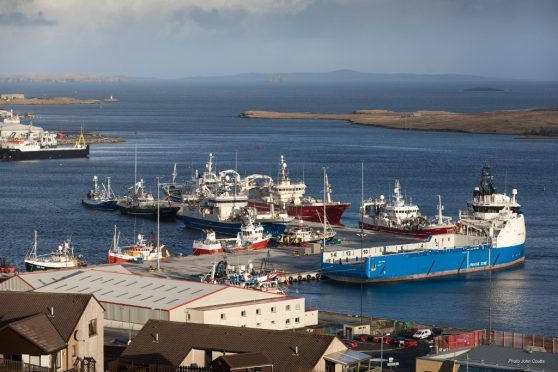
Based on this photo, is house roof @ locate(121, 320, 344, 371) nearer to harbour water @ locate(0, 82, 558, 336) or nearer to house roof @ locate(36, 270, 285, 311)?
house roof @ locate(36, 270, 285, 311)

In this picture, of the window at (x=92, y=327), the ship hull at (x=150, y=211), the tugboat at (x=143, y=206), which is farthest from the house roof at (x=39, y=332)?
the ship hull at (x=150, y=211)

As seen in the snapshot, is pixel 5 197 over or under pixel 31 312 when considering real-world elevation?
under

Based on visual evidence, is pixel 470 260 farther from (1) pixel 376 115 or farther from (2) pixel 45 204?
(1) pixel 376 115

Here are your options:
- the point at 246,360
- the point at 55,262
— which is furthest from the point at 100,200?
the point at 246,360

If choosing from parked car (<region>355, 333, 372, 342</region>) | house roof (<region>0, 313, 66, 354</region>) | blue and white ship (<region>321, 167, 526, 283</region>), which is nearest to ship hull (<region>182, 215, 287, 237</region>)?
blue and white ship (<region>321, 167, 526, 283</region>)

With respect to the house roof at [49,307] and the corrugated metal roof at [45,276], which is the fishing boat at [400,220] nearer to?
the corrugated metal roof at [45,276]

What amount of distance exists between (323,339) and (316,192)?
57300mm

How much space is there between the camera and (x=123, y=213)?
71750mm

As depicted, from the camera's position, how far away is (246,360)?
72.5 ft

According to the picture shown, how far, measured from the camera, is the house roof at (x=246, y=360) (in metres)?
21.7

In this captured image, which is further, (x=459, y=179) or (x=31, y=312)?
(x=459, y=179)

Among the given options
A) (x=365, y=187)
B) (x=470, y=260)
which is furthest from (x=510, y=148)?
(x=470, y=260)

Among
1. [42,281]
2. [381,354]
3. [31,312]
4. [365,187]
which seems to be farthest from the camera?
[365,187]

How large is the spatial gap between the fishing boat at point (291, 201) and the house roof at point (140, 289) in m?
27.2
